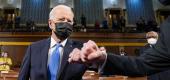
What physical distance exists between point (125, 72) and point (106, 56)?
0.15m

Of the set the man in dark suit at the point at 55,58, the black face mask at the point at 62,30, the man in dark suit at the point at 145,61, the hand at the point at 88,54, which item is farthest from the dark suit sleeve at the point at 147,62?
the black face mask at the point at 62,30

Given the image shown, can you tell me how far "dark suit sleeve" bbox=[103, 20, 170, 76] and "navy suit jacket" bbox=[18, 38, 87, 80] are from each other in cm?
124

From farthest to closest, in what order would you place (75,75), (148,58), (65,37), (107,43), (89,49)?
(107,43)
(65,37)
(75,75)
(148,58)
(89,49)

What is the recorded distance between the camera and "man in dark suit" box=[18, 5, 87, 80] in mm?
2844

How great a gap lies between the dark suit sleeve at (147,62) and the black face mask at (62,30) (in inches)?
56.4

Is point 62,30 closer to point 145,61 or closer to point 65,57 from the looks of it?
point 65,57

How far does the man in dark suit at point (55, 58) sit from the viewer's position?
284 centimetres

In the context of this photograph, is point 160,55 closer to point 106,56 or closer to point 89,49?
point 106,56

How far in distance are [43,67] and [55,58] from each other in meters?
0.12

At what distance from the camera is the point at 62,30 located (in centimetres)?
301

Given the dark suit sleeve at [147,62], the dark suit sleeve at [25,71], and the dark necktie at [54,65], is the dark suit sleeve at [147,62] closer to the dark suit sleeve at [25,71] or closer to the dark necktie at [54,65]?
the dark necktie at [54,65]

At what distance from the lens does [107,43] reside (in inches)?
658

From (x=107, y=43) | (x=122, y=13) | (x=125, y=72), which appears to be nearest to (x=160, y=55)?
(x=125, y=72)

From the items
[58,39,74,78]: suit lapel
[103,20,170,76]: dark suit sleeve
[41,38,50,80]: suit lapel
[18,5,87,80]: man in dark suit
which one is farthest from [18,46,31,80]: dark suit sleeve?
[103,20,170,76]: dark suit sleeve
